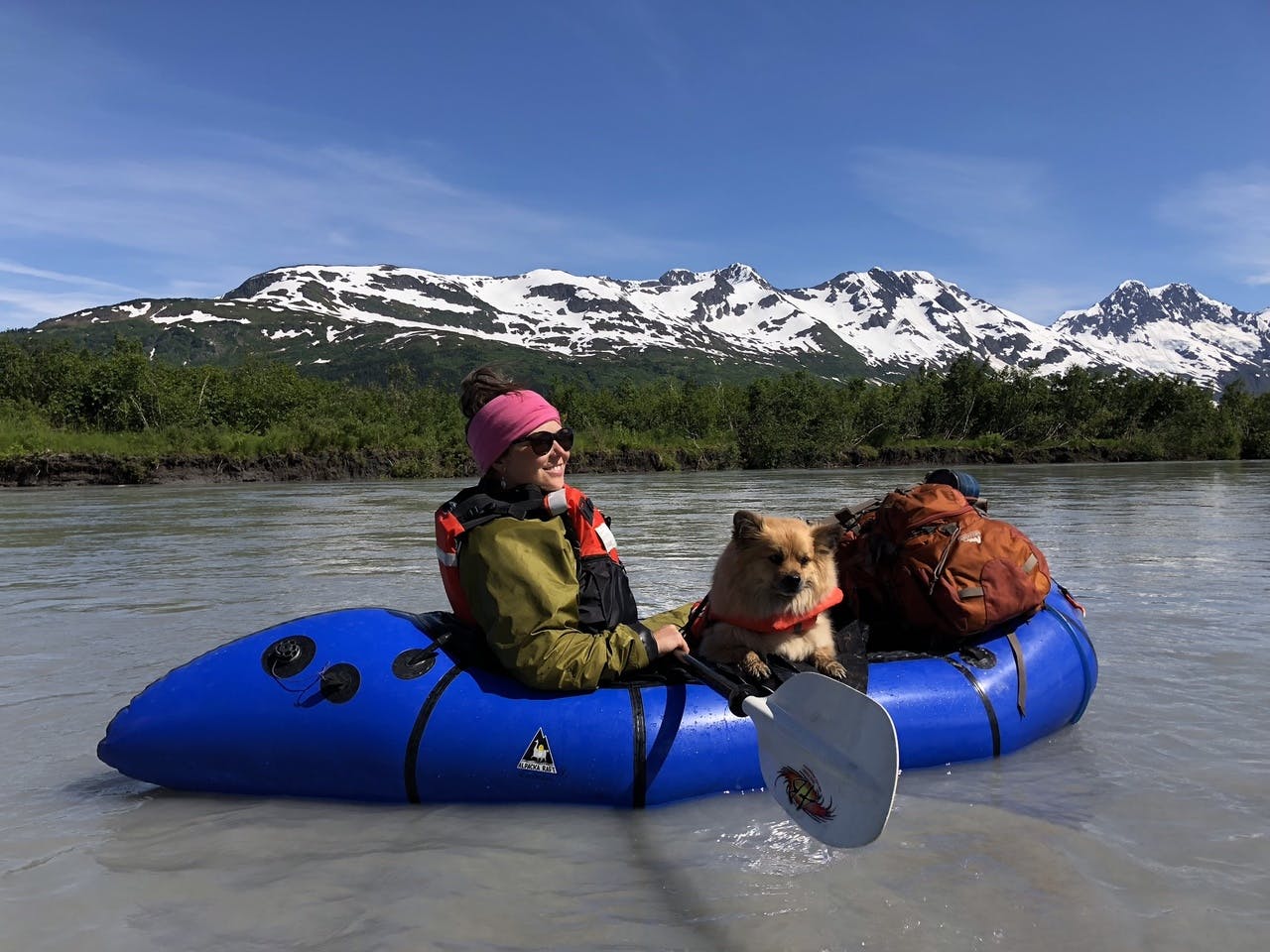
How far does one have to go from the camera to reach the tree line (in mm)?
39719

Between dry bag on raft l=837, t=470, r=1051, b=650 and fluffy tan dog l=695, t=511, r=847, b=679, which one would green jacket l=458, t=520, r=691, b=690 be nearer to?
fluffy tan dog l=695, t=511, r=847, b=679

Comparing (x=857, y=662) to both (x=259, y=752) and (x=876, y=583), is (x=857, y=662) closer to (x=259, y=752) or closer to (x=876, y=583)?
(x=876, y=583)

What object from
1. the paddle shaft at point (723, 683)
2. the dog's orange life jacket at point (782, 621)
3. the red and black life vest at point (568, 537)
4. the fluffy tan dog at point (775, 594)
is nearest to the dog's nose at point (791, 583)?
the fluffy tan dog at point (775, 594)

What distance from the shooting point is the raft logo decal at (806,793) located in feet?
10.5

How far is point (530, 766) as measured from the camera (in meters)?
3.72

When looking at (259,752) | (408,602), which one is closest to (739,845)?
(259,752)

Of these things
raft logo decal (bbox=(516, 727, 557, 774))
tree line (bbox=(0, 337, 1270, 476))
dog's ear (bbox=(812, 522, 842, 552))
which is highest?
tree line (bbox=(0, 337, 1270, 476))

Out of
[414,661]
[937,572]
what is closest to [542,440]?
[414,661]

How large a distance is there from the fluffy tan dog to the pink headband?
39.8 inches

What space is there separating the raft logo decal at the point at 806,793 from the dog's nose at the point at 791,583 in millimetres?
817

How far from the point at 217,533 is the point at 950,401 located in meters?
56.8

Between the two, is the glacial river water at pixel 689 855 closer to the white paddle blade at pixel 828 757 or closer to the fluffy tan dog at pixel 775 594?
the white paddle blade at pixel 828 757

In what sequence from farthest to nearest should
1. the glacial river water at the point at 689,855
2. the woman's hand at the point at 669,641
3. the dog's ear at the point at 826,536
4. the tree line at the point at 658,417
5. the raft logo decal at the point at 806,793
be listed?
1. the tree line at the point at 658,417
2. the dog's ear at the point at 826,536
3. the woman's hand at the point at 669,641
4. the raft logo decal at the point at 806,793
5. the glacial river water at the point at 689,855

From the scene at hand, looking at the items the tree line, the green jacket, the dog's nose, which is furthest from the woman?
the tree line
